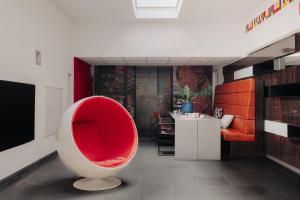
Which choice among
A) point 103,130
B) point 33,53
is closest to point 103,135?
point 103,130

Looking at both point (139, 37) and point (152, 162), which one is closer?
point (152, 162)

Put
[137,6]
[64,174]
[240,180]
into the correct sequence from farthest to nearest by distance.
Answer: [137,6] < [64,174] < [240,180]

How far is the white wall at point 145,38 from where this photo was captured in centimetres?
761

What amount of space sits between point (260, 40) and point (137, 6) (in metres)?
3.09

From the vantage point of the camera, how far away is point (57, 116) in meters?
6.54

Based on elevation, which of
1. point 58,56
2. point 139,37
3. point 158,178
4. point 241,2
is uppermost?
point 241,2

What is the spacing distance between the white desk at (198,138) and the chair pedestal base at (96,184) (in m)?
2.08

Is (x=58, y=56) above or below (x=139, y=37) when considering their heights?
below

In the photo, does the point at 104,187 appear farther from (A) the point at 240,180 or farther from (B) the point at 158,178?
(A) the point at 240,180

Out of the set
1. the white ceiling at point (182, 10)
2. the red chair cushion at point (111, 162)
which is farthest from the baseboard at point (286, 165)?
the white ceiling at point (182, 10)

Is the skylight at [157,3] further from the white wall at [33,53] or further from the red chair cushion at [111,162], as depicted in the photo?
the red chair cushion at [111,162]

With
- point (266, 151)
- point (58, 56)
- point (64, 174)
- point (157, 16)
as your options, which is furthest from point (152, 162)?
point (157, 16)

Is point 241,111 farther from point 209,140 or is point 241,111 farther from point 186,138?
point 186,138

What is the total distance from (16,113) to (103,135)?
4.50 feet
